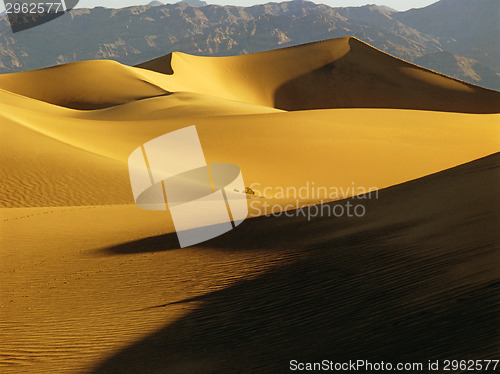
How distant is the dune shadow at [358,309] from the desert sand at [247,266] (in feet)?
0.08

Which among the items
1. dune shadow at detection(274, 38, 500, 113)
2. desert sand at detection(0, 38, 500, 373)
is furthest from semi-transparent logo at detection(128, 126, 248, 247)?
dune shadow at detection(274, 38, 500, 113)

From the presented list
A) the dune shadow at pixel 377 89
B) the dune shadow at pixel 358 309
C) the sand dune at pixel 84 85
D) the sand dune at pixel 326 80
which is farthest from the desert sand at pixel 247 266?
the sand dune at pixel 326 80

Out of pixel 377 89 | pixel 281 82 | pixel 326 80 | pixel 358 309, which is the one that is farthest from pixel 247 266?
pixel 281 82

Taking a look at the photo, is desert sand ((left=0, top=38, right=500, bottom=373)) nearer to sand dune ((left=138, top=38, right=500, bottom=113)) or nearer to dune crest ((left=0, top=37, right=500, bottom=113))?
dune crest ((left=0, top=37, right=500, bottom=113))

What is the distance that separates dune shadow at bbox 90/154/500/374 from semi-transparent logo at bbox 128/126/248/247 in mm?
4297

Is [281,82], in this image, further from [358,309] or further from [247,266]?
[358,309]

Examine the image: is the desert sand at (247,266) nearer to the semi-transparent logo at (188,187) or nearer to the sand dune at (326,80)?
the semi-transparent logo at (188,187)

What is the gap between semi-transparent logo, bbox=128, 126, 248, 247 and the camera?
13.4 m

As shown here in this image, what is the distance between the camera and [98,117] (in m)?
36.0

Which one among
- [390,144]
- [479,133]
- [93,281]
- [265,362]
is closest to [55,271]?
[93,281]

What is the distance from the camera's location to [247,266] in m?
8.81

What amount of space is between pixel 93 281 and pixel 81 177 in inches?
351

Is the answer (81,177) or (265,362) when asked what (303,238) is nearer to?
(265,362)

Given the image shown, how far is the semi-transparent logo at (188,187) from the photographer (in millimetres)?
13352
